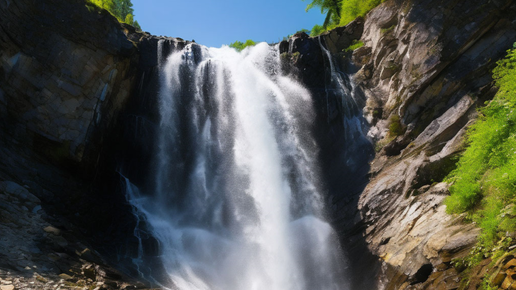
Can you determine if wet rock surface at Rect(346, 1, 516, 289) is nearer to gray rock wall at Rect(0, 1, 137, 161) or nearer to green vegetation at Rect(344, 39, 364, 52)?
green vegetation at Rect(344, 39, 364, 52)

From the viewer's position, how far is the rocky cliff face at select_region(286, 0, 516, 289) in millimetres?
9750

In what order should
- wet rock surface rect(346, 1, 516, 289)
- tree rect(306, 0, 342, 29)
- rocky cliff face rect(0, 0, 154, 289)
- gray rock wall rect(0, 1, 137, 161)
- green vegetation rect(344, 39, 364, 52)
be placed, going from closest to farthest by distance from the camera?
wet rock surface rect(346, 1, 516, 289) < rocky cliff face rect(0, 0, 154, 289) < gray rock wall rect(0, 1, 137, 161) < green vegetation rect(344, 39, 364, 52) < tree rect(306, 0, 342, 29)

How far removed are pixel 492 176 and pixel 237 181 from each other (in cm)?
1294

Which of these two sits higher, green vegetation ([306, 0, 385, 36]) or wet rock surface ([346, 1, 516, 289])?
green vegetation ([306, 0, 385, 36])

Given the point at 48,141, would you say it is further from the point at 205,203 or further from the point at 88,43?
the point at 205,203

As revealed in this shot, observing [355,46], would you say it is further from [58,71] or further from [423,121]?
[58,71]

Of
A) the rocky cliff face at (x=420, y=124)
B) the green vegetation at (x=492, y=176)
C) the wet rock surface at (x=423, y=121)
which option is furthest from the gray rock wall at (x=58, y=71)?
the green vegetation at (x=492, y=176)

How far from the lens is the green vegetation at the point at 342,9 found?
75.9 feet

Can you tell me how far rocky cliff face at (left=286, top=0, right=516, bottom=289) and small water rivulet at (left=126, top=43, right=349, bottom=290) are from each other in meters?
2.03

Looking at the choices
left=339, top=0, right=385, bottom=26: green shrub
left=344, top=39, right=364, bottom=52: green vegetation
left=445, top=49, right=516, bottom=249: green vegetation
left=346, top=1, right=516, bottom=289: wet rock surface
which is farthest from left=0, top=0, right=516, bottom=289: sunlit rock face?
left=339, top=0, right=385, bottom=26: green shrub

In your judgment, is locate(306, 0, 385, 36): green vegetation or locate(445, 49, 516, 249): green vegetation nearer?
locate(445, 49, 516, 249): green vegetation

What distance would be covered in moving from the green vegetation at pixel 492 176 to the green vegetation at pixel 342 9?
48.3 feet

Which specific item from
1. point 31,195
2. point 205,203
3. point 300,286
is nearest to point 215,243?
point 205,203

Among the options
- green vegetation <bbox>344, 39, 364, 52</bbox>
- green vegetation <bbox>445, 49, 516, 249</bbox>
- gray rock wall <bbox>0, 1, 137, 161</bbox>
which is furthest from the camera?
green vegetation <bbox>344, 39, 364, 52</bbox>
